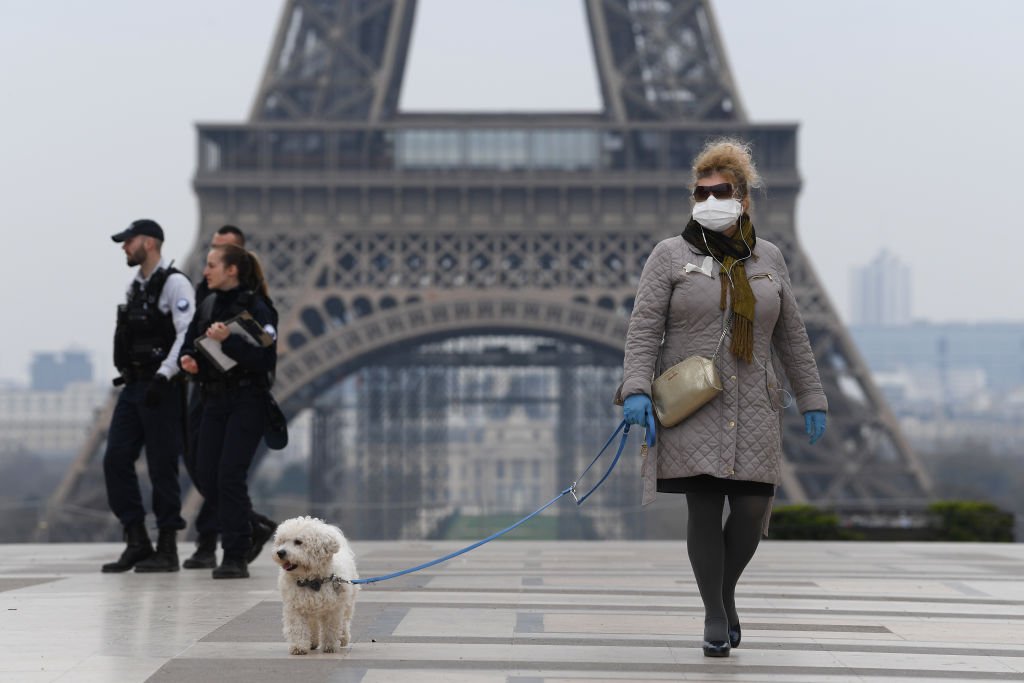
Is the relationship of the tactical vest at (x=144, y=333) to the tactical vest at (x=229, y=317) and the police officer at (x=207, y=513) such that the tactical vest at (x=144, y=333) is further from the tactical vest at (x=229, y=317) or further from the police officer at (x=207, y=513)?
the tactical vest at (x=229, y=317)

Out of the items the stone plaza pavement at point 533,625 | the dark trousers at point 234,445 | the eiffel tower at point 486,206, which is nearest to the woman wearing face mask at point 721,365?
the stone plaza pavement at point 533,625

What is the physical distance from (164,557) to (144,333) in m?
1.47

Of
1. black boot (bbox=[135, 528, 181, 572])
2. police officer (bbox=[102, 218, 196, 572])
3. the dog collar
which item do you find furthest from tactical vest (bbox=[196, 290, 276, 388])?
the dog collar

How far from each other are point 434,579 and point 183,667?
4166 mm

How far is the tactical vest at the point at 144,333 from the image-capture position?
10.7 m

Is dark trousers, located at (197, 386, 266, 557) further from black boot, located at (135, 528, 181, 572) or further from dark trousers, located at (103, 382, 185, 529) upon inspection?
black boot, located at (135, 528, 181, 572)

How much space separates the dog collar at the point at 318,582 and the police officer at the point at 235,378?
11.0 ft

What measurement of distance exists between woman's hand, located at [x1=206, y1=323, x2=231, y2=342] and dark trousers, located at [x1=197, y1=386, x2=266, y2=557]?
52cm

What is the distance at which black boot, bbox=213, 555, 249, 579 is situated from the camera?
33.2 ft

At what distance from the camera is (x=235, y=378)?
1010cm

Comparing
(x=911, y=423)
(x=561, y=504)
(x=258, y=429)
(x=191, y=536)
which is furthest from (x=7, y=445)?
(x=911, y=423)

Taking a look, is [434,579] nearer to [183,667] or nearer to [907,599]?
[907,599]

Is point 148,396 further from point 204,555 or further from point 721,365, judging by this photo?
point 721,365

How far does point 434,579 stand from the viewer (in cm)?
1025
